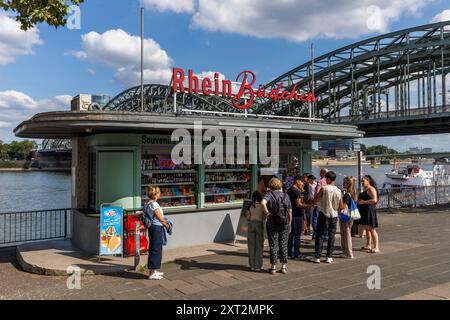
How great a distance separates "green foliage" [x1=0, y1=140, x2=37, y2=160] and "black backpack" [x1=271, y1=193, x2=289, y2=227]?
442ft

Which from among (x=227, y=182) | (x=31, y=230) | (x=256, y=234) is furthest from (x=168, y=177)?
(x=31, y=230)

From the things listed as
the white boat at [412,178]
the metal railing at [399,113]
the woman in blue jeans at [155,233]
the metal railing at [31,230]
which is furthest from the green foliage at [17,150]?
the woman in blue jeans at [155,233]

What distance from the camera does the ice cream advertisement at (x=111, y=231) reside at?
759cm

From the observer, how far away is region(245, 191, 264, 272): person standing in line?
6.81 m

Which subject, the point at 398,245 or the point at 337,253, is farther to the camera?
the point at 398,245

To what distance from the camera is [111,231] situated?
771cm

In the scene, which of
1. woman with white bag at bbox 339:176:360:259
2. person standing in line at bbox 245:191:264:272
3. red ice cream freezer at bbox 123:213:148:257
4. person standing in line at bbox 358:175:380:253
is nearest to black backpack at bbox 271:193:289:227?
person standing in line at bbox 245:191:264:272

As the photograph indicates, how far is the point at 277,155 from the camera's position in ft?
36.5

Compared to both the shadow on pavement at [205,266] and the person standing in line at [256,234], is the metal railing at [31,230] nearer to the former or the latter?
the shadow on pavement at [205,266]

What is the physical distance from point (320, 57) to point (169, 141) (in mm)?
72212

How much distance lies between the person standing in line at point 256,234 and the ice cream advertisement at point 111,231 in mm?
2765

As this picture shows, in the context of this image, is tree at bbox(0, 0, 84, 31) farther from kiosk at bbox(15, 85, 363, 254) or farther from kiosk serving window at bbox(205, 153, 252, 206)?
kiosk serving window at bbox(205, 153, 252, 206)
